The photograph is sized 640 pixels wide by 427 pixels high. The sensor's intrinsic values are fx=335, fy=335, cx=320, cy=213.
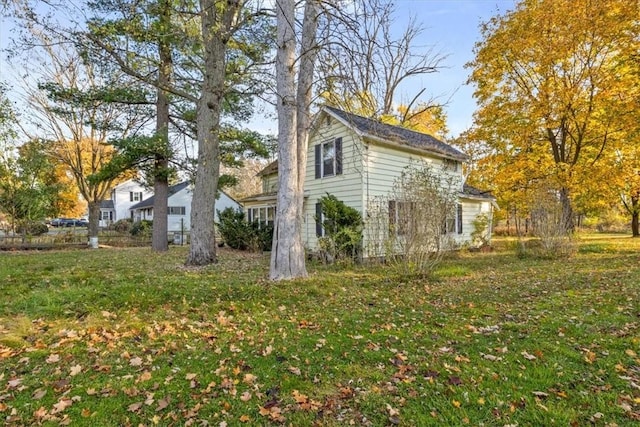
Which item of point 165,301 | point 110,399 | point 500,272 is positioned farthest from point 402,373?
point 500,272

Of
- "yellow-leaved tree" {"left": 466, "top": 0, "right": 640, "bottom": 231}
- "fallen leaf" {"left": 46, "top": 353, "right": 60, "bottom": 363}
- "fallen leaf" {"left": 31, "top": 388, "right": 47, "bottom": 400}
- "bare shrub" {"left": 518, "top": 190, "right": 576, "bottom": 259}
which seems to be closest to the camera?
"fallen leaf" {"left": 31, "top": 388, "right": 47, "bottom": 400}

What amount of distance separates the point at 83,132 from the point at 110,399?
74.9ft

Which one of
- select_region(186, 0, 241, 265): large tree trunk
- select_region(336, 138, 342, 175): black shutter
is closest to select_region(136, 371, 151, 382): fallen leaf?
select_region(186, 0, 241, 265): large tree trunk

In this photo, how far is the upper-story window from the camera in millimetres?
12492

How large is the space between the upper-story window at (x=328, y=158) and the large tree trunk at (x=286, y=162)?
16.6 feet

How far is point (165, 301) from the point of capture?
18.7ft

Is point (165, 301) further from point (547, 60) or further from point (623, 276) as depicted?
point (547, 60)

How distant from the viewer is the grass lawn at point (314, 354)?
2711 mm

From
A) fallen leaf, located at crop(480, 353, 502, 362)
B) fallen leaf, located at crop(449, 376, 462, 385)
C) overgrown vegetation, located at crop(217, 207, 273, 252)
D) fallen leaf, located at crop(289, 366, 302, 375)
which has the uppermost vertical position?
overgrown vegetation, located at crop(217, 207, 273, 252)

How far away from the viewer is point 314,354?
Answer: 12.4ft

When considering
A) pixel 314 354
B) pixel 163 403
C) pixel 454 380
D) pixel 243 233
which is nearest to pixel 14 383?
pixel 163 403

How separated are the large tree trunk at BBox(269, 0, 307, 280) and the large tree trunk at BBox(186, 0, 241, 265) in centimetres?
329

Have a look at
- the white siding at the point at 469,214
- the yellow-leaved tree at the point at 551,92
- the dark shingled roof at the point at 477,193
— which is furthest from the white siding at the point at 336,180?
the dark shingled roof at the point at 477,193

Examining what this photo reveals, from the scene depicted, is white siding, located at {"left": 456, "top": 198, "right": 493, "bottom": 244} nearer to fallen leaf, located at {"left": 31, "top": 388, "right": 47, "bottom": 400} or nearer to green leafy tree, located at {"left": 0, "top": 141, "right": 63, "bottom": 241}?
fallen leaf, located at {"left": 31, "top": 388, "right": 47, "bottom": 400}
